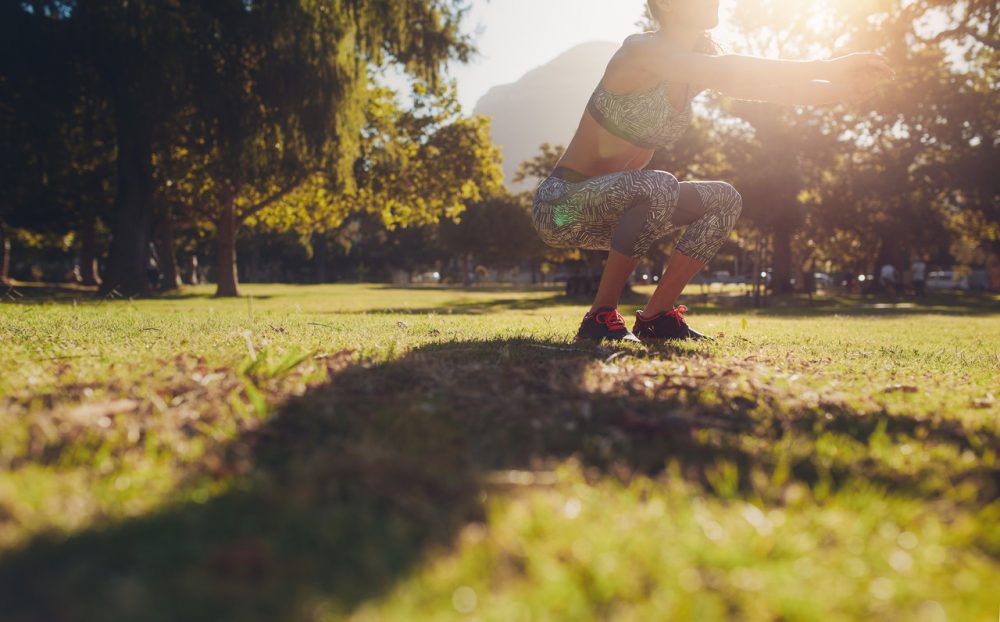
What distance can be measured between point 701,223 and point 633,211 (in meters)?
0.64

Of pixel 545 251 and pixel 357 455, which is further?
pixel 545 251

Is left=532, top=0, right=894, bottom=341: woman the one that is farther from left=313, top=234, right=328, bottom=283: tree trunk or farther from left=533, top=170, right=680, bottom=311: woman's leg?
left=313, top=234, right=328, bottom=283: tree trunk

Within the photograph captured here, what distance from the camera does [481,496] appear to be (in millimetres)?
1490

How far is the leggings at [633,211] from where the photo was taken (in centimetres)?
426

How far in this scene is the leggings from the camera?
168 inches

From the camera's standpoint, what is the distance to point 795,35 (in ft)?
86.4

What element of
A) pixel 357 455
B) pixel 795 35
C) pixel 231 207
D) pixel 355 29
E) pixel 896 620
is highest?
pixel 795 35

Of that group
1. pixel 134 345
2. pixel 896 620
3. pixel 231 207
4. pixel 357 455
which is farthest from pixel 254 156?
pixel 896 620

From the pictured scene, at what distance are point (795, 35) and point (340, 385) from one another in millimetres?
29296

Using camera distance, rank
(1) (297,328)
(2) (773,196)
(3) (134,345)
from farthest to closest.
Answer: (2) (773,196), (1) (297,328), (3) (134,345)

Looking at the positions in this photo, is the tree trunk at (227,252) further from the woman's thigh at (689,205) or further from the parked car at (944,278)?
the parked car at (944,278)

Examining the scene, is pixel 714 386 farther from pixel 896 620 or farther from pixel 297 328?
pixel 297 328

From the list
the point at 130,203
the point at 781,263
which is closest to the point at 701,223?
the point at 130,203

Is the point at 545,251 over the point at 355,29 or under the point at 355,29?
under
